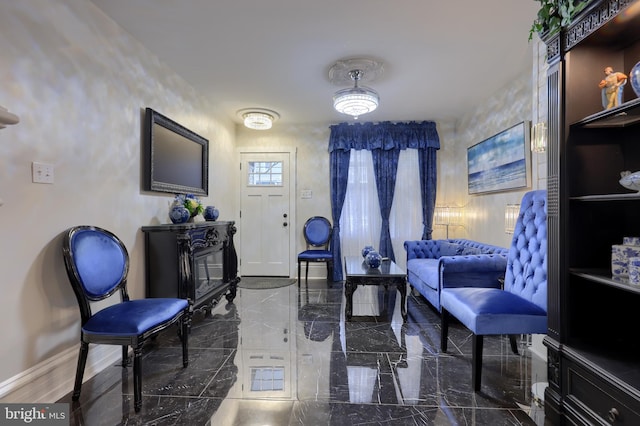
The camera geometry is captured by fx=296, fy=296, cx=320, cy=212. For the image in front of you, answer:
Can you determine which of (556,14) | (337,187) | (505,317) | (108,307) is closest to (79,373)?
(108,307)

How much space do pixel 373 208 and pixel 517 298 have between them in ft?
10.3

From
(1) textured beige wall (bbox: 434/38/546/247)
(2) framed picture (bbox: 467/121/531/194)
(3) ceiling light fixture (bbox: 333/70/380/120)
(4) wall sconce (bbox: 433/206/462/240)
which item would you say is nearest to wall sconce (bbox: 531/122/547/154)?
(1) textured beige wall (bbox: 434/38/546/247)

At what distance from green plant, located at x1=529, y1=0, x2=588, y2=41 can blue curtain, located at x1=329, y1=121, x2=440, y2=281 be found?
10.6 feet

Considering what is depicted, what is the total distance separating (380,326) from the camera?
115 inches

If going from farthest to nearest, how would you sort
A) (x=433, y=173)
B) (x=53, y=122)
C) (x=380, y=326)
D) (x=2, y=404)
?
(x=433, y=173) < (x=380, y=326) < (x=53, y=122) < (x=2, y=404)

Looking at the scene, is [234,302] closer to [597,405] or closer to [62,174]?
[62,174]

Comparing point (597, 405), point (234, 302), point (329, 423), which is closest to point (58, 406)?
point (329, 423)

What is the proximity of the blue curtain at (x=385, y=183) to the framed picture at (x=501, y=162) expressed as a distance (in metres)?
1.13

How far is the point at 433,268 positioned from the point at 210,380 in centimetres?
240

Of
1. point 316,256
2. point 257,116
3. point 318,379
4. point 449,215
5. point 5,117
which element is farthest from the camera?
point 449,215

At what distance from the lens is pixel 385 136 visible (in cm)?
489

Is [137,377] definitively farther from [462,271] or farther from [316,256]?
[316,256]

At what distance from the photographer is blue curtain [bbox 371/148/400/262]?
4.90 m

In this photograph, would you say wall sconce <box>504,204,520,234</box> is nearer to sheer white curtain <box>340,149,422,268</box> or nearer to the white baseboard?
sheer white curtain <box>340,149,422,268</box>
